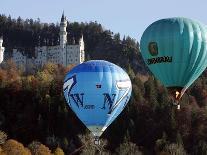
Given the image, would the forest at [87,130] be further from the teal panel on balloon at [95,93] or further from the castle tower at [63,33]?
the teal panel on balloon at [95,93]

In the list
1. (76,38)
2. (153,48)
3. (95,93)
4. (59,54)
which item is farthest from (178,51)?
(76,38)

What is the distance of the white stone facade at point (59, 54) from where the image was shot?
4145 inches

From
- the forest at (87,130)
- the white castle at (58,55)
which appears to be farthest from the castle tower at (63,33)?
the forest at (87,130)

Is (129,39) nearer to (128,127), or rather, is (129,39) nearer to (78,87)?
(128,127)

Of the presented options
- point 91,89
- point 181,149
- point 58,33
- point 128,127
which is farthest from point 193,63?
point 58,33

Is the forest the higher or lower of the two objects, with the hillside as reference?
lower

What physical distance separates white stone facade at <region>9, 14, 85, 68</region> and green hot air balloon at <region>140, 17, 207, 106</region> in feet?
240

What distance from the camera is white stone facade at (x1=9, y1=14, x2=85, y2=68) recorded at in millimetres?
105287

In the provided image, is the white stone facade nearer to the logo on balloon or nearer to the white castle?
the white castle

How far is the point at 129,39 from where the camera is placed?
114 m

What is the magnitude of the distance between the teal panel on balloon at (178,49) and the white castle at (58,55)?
Answer: 7314 centimetres

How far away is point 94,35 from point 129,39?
10283 millimetres

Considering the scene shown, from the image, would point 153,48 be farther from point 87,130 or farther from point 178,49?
point 87,130

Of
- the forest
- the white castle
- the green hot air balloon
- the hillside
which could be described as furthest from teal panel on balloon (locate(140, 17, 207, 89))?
the hillside
